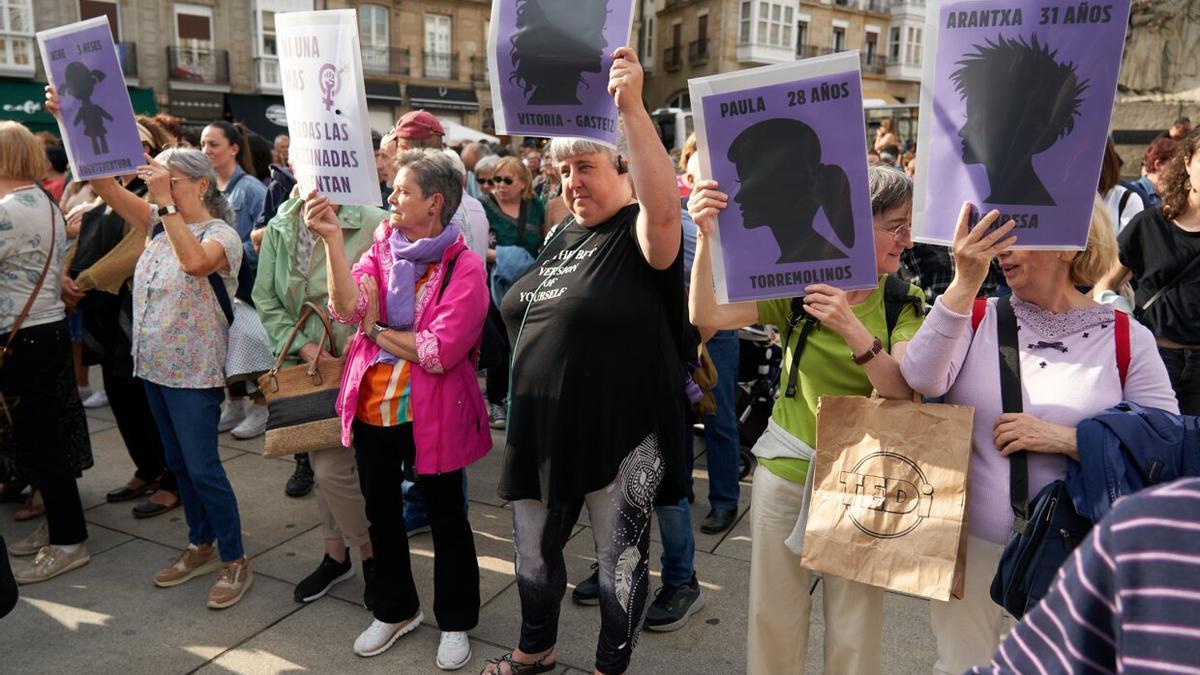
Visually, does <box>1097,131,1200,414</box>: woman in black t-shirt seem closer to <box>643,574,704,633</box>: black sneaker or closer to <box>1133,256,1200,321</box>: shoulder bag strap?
<box>1133,256,1200,321</box>: shoulder bag strap

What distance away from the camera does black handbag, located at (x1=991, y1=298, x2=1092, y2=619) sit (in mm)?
1985

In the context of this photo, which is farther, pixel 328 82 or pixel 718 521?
pixel 718 521

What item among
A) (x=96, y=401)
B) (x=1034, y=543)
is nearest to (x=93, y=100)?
(x=96, y=401)

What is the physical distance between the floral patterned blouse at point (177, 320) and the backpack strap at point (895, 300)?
2799mm

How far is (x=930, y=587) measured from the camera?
2.06 meters

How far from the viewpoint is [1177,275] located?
3725mm

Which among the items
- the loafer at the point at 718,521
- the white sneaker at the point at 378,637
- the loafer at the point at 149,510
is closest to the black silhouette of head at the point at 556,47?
the white sneaker at the point at 378,637

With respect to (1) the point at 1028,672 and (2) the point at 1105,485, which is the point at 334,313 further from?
(1) the point at 1028,672

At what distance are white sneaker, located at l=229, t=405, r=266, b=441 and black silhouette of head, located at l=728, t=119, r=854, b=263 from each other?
15.7ft

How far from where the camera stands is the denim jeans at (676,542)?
11.6 feet

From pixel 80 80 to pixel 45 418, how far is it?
157 centimetres

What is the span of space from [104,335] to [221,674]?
2.60 metres

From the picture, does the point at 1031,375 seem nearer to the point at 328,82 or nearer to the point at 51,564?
the point at 328,82

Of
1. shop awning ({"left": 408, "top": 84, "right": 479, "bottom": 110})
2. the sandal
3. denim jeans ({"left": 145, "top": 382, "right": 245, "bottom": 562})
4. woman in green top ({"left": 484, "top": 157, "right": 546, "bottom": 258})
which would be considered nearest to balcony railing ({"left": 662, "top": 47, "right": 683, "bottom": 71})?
shop awning ({"left": 408, "top": 84, "right": 479, "bottom": 110})
